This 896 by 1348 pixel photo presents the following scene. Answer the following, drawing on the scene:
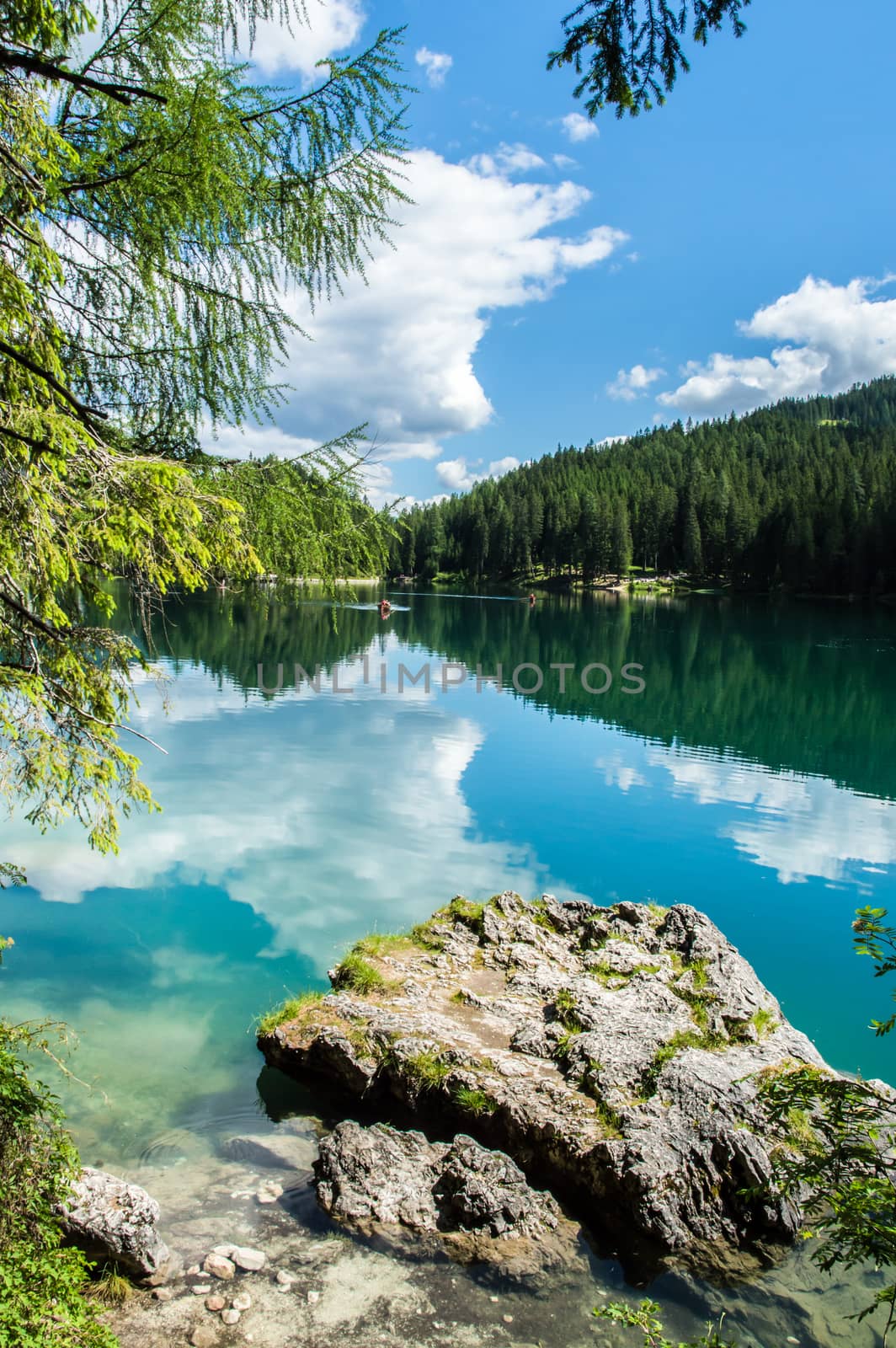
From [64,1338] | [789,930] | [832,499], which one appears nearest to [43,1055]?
[64,1338]

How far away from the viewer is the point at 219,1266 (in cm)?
541

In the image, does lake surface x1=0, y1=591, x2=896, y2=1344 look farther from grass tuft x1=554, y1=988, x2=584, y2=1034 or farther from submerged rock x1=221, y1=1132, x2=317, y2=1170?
grass tuft x1=554, y1=988, x2=584, y2=1034

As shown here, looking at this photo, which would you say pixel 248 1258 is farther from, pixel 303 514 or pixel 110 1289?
pixel 303 514

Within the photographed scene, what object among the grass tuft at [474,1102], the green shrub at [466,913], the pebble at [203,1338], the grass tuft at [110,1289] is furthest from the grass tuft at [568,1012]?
the grass tuft at [110,1289]

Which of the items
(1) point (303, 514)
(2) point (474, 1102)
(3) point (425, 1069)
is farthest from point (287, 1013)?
(1) point (303, 514)

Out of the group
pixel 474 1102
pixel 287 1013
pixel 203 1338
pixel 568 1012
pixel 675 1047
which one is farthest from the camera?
pixel 287 1013

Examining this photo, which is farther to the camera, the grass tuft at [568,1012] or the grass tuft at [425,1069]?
the grass tuft at [568,1012]

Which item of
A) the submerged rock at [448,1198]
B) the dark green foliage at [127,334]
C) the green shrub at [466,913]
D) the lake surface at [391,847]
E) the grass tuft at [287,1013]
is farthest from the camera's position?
the green shrub at [466,913]

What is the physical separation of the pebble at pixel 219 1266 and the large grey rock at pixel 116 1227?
281 millimetres

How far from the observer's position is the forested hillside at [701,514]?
3617 inches

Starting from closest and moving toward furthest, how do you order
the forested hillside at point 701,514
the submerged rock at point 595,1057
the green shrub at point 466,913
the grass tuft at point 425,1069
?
the submerged rock at point 595,1057 < the grass tuft at point 425,1069 < the green shrub at point 466,913 < the forested hillside at point 701,514

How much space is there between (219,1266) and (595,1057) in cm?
362

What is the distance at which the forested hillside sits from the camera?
91875 mm

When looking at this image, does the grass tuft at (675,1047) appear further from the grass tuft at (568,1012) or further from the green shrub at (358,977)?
the green shrub at (358,977)
